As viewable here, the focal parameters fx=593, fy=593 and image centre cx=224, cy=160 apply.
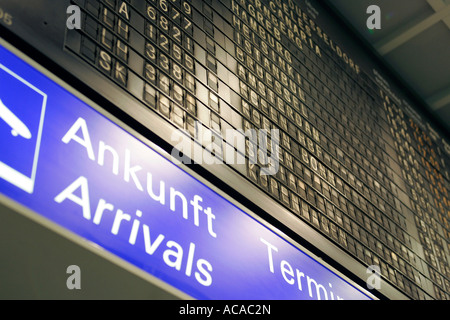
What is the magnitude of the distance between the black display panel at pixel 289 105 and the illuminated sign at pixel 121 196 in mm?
162

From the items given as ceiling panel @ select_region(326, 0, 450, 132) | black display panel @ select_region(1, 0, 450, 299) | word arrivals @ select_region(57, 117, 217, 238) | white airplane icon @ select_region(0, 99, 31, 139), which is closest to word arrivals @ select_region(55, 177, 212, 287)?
word arrivals @ select_region(57, 117, 217, 238)

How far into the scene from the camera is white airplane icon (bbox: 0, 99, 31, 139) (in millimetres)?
1187

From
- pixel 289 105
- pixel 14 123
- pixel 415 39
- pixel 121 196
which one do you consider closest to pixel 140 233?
pixel 121 196

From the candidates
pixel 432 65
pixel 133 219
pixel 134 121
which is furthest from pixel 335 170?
pixel 432 65

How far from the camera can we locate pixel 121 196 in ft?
4.46

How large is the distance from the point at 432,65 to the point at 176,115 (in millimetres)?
3061

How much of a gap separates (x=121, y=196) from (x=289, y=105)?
1.32m

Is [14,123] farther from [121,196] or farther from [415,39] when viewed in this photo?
[415,39]

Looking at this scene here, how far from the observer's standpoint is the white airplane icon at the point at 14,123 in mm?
1187

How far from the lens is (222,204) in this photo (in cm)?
172
